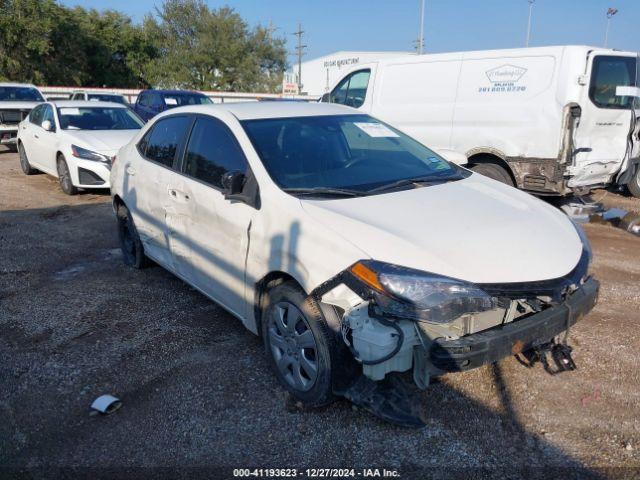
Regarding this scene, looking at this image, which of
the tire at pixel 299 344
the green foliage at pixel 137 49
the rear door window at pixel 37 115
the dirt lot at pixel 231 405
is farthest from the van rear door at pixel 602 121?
the green foliage at pixel 137 49

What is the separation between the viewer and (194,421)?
3061mm

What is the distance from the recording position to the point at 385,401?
2.90m

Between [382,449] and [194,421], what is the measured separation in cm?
107

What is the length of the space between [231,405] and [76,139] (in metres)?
7.27

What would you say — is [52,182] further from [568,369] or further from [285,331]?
[568,369]

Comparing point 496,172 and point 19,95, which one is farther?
point 19,95

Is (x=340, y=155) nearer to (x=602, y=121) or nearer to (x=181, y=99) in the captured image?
(x=602, y=121)

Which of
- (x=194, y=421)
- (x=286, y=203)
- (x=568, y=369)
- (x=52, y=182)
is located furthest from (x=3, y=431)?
(x=52, y=182)

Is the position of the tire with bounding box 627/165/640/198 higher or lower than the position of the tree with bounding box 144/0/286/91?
lower

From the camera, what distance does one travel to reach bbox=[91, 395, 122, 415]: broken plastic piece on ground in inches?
124

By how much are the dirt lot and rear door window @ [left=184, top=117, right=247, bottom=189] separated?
1.20m

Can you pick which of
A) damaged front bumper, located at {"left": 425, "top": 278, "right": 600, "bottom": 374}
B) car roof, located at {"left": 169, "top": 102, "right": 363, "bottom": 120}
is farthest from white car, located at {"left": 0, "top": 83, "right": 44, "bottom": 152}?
damaged front bumper, located at {"left": 425, "top": 278, "right": 600, "bottom": 374}

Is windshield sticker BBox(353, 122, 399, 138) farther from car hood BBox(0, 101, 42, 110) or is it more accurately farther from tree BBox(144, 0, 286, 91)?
tree BBox(144, 0, 286, 91)

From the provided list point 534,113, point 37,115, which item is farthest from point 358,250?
point 37,115
